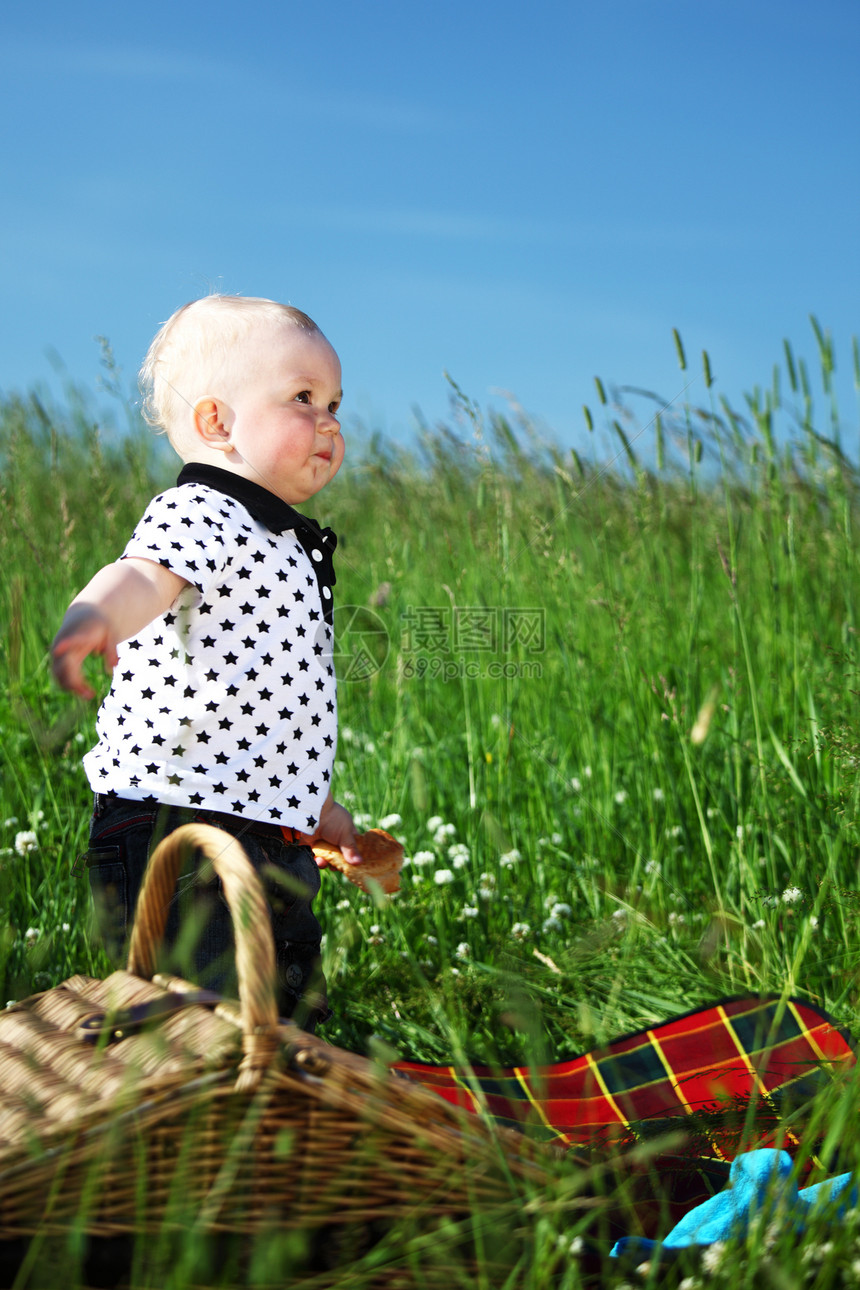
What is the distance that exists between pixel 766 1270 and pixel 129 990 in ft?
2.63

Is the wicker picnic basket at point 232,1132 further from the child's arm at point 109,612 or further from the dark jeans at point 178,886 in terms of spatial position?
the dark jeans at point 178,886

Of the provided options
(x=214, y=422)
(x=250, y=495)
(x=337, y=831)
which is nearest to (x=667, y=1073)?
(x=337, y=831)

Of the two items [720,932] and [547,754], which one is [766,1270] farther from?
[547,754]

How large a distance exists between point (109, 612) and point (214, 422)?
545 millimetres

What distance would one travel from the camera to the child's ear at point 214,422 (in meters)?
1.86

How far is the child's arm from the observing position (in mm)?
1271

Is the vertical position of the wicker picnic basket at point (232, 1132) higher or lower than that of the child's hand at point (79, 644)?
lower

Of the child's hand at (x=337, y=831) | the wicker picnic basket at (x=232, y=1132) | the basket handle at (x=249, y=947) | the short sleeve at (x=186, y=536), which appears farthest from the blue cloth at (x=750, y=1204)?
the short sleeve at (x=186, y=536)

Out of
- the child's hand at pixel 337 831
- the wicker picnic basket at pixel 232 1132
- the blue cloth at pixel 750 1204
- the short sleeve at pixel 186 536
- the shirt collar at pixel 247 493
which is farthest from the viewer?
the child's hand at pixel 337 831

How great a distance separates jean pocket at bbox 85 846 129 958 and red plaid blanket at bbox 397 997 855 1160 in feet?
2.03

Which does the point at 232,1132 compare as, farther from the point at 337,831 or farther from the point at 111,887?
the point at 337,831

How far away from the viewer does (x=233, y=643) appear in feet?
5.73

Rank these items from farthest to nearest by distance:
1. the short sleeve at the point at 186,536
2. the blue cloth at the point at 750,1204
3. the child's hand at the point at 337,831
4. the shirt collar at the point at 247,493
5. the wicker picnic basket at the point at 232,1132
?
1. the child's hand at the point at 337,831
2. the shirt collar at the point at 247,493
3. the short sleeve at the point at 186,536
4. the blue cloth at the point at 750,1204
5. the wicker picnic basket at the point at 232,1132

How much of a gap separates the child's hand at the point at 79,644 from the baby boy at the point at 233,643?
0.13 meters
